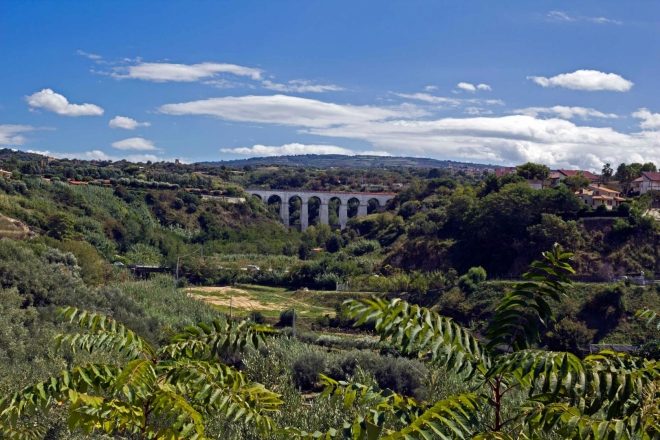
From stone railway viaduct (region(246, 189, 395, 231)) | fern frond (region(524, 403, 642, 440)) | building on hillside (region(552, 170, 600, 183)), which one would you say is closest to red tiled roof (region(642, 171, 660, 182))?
building on hillside (region(552, 170, 600, 183))

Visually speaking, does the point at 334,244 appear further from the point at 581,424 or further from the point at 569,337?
the point at 581,424

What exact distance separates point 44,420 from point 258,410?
6978 mm

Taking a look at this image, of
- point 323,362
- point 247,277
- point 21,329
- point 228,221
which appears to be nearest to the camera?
point 21,329

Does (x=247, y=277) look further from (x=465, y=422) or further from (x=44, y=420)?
(x=465, y=422)

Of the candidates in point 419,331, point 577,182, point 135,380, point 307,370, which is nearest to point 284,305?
point 307,370

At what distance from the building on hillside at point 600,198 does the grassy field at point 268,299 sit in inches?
755

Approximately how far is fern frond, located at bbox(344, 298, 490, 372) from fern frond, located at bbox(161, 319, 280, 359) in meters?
1.01

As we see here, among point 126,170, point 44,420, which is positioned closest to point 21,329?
point 44,420

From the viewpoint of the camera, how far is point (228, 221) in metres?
68.8

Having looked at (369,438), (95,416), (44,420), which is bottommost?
(44,420)

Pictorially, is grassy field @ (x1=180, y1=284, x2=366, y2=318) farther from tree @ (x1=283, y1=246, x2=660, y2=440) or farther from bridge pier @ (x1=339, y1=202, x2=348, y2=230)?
bridge pier @ (x1=339, y1=202, x2=348, y2=230)

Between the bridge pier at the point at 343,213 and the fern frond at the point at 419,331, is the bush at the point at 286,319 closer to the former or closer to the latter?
the fern frond at the point at 419,331

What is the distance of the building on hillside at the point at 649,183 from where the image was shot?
165 feet

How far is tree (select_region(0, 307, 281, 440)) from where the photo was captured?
12.7 ft
